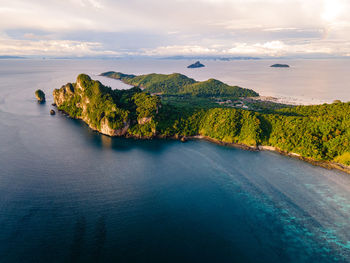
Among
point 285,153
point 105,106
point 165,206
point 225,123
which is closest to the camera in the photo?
point 165,206

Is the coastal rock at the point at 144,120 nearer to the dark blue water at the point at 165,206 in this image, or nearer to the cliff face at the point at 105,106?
the cliff face at the point at 105,106

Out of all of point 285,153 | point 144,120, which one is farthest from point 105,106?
point 285,153

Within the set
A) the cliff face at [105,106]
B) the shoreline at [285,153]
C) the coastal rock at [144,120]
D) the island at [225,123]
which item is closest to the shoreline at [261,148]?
the shoreline at [285,153]

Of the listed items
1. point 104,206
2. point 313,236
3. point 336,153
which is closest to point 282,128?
point 336,153

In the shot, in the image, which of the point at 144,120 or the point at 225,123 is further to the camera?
the point at 144,120

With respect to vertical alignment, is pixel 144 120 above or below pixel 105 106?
below

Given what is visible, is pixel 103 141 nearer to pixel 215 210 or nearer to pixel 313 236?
pixel 215 210

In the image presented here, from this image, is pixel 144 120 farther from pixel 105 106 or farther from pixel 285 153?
pixel 285 153
